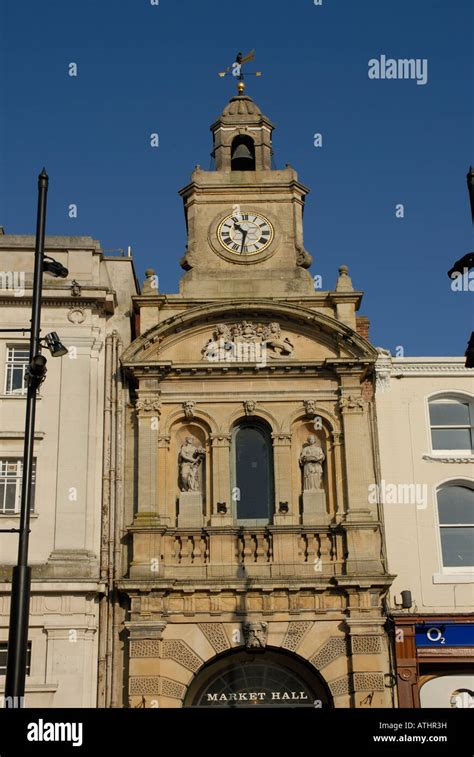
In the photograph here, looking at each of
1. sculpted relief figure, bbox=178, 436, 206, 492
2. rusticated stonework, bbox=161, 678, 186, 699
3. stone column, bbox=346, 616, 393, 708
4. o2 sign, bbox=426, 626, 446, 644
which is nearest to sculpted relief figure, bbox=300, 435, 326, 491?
sculpted relief figure, bbox=178, 436, 206, 492

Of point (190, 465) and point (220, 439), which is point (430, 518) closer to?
point (220, 439)

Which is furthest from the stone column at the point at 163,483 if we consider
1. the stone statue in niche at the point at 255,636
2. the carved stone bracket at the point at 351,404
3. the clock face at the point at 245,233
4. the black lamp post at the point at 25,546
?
the black lamp post at the point at 25,546

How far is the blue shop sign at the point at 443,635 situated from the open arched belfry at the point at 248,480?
0.98m

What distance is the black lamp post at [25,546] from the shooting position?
15.1m

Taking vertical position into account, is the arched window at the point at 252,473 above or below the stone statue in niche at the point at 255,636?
above

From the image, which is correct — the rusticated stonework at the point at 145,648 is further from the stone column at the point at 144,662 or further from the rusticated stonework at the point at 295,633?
the rusticated stonework at the point at 295,633

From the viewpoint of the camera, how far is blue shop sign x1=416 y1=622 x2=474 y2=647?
27031mm

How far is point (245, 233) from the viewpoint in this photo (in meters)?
31.7

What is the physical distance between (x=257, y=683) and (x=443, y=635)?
4.78 metres

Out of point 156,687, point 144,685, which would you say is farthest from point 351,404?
point 144,685

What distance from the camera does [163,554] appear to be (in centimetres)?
2784

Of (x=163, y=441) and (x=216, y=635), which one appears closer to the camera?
(x=216, y=635)

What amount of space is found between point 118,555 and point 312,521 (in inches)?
199
